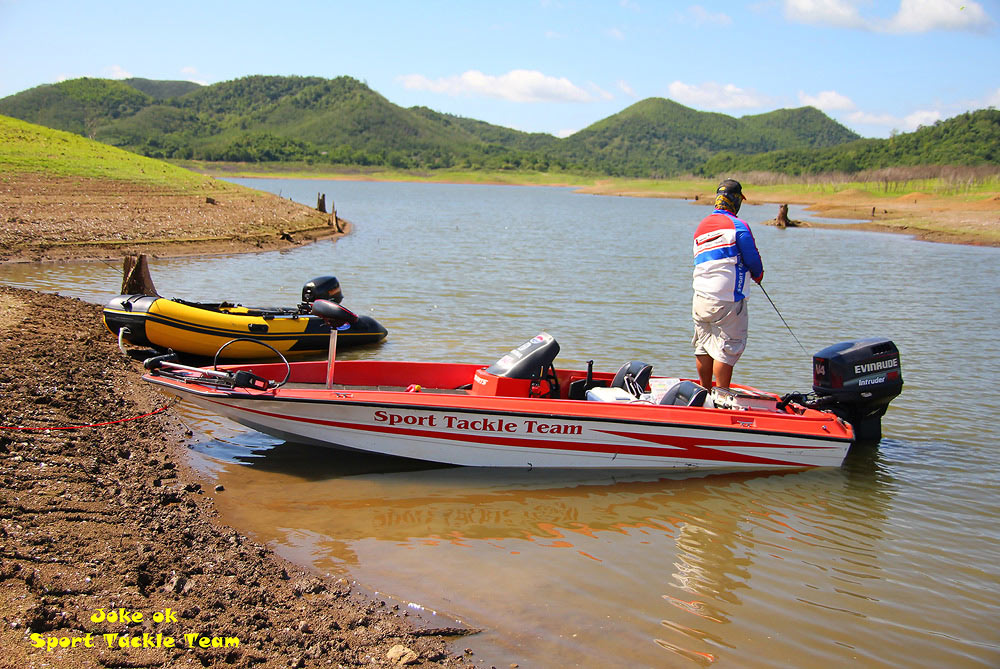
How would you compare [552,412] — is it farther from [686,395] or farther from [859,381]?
[859,381]

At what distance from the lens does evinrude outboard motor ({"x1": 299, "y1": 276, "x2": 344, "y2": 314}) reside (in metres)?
11.5

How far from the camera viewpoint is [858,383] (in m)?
7.79

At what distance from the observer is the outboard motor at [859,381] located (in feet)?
25.6

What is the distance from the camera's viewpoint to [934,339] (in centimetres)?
1406

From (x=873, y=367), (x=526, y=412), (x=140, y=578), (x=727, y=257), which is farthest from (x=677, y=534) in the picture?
(x=140, y=578)

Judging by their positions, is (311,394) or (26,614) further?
(311,394)

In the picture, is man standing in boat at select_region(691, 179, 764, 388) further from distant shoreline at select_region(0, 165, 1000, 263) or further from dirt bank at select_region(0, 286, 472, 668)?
distant shoreline at select_region(0, 165, 1000, 263)

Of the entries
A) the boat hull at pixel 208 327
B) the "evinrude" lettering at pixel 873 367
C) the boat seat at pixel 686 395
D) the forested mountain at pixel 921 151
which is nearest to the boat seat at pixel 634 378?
the boat seat at pixel 686 395

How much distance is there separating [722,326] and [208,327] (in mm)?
6950

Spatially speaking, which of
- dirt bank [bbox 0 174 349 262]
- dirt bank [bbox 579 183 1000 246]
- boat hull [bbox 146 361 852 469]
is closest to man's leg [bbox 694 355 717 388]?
boat hull [bbox 146 361 852 469]

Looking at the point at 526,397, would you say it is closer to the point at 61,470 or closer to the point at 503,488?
the point at 503,488

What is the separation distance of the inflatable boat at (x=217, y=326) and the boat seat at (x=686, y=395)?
4.25 metres

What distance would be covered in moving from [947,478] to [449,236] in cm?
2761

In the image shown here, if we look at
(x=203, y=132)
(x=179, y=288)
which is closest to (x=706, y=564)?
(x=179, y=288)
